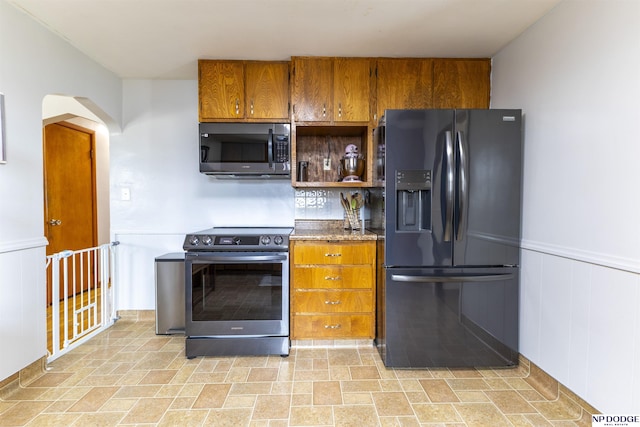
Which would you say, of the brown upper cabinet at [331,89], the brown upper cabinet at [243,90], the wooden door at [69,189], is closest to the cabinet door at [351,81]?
the brown upper cabinet at [331,89]

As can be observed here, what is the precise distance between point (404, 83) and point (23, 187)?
8.78 ft

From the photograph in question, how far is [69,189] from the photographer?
3.61m

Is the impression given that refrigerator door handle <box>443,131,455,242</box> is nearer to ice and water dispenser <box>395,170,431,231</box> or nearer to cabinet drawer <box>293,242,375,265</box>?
ice and water dispenser <box>395,170,431,231</box>

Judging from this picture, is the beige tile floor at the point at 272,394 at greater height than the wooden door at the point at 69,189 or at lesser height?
lesser

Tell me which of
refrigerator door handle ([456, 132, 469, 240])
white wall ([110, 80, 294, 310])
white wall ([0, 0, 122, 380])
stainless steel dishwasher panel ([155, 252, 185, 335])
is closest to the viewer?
white wall ([0, 0, 122, 380])

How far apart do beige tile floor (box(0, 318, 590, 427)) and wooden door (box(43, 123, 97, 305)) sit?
1762 mm

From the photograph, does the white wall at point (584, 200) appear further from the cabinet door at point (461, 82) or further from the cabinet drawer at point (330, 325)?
the cabinet drawer at point (330, 325)

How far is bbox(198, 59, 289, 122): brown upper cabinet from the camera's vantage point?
8.22 ft

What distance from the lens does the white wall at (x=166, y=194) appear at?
2932 millimetres

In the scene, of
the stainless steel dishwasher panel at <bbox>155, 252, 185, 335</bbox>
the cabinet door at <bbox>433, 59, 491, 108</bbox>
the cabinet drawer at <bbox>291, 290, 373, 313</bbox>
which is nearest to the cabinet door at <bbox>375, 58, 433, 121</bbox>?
the cabinet door at <bbox>433, 59, 491, 108</bbox>

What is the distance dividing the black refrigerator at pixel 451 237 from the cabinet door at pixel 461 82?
541 mm

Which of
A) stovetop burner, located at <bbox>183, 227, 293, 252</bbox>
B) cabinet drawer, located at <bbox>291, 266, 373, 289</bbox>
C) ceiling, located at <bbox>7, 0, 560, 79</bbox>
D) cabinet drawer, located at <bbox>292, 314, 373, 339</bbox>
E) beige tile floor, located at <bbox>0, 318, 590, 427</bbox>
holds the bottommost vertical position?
beige tile floor, located at <bbox>0, 318, 590, 427</bbox>

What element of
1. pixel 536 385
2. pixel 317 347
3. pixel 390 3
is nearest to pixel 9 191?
pixel 317 347

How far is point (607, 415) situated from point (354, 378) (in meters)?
1.25
